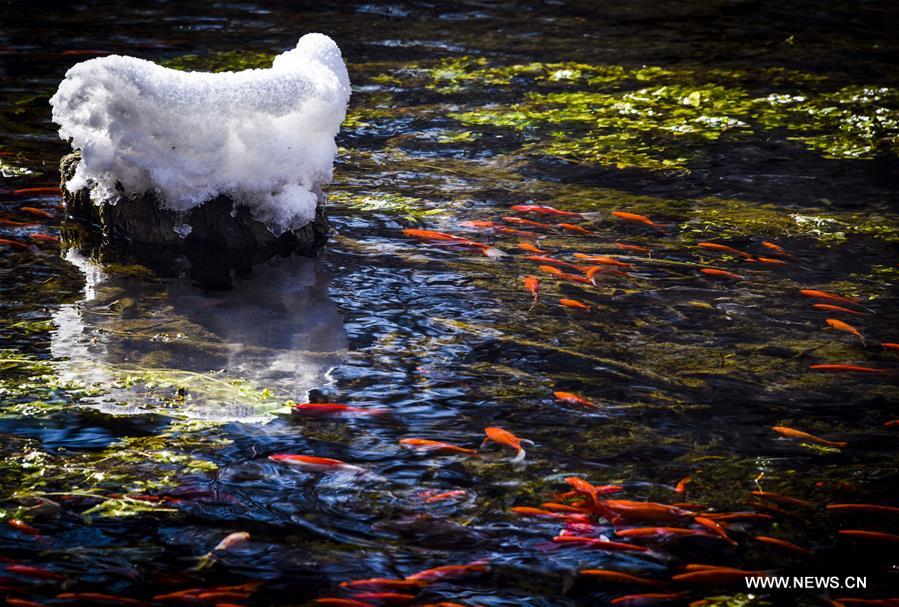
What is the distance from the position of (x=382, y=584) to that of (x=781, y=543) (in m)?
1.20

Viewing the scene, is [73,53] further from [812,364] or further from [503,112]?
[812,364]

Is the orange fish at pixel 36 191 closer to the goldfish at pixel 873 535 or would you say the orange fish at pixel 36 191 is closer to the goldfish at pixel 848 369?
the goldfish at pixel 848 369

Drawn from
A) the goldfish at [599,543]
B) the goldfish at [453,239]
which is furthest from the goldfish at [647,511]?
the goldfish at [453,239]

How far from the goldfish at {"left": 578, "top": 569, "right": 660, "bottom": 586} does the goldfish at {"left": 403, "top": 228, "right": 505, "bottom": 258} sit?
8.28 feet

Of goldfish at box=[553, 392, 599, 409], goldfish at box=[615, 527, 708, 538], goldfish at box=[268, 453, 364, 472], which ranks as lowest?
goldfish at box=[615, 527, 708, 538]

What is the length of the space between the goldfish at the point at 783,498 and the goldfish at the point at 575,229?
2467 mm

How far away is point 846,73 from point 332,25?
5060mm

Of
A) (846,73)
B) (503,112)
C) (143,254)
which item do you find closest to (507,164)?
(503,112)

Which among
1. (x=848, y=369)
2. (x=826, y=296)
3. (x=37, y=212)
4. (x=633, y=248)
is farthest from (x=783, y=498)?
(x=37, y=212)

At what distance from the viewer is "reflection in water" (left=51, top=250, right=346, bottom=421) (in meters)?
3.72

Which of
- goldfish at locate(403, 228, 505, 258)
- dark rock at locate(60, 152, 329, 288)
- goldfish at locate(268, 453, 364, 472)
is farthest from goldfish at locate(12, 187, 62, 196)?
goldfish at locate(268, 453, 364, 472)

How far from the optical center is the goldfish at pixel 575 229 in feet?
18.0

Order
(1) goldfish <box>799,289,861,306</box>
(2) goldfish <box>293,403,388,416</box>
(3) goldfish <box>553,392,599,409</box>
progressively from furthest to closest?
(1) goldfish <box>799,289,861,306</box>
(3) goldfish <box>553,392,599,409</box>
(2) goldfish <box>293,403,388,416</box>

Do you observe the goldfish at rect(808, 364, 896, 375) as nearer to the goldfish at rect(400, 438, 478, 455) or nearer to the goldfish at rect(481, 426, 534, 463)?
the goldfish at rect(481, 426, 534, 463)
